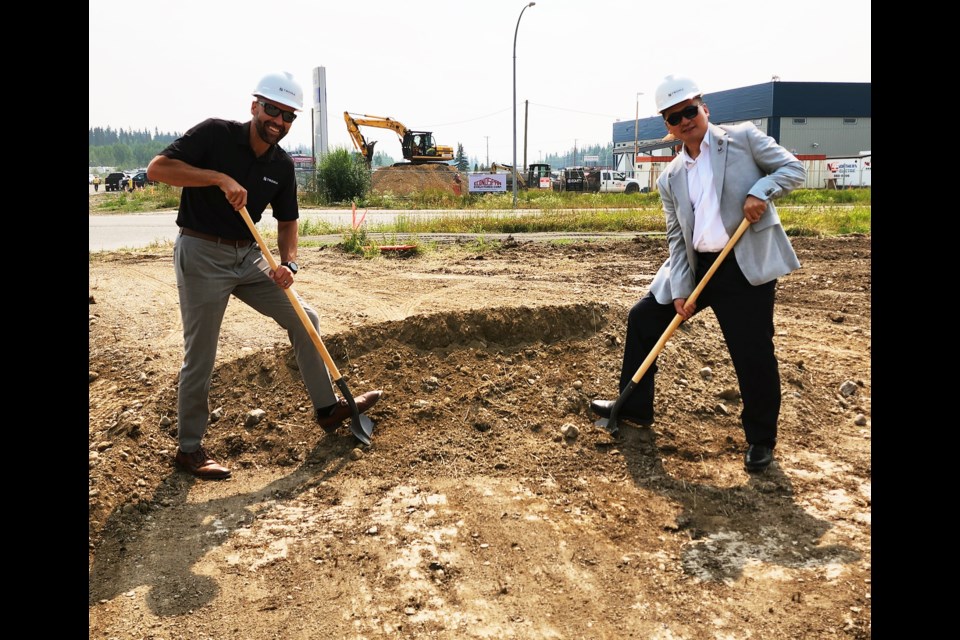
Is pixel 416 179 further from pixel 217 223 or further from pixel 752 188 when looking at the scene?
pixel 752 188

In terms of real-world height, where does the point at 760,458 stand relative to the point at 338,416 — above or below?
below

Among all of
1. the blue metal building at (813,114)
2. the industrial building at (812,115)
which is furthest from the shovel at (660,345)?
the blue metal building at (813,114)

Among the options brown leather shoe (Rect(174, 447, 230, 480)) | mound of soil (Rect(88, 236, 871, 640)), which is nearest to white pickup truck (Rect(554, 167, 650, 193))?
mound of soil (Rect(88, 236, 871, 640))

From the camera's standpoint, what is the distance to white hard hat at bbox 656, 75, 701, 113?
3.99 m

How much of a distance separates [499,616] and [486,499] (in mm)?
1087

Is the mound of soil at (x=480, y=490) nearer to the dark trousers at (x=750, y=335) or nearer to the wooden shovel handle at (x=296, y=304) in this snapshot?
the dark trousers at (x=750, y=335)

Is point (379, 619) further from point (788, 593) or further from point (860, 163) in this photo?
point (860, 163)

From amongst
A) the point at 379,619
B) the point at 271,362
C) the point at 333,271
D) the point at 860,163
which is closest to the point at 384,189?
the point at 860,163

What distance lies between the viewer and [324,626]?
3.02 metres

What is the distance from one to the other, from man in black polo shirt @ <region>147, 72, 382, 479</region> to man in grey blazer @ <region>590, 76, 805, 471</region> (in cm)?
217

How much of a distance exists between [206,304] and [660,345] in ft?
8.55

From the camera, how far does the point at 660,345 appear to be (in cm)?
442

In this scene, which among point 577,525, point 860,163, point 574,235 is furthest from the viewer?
point 860,163

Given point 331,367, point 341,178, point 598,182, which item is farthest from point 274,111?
point 598,182
